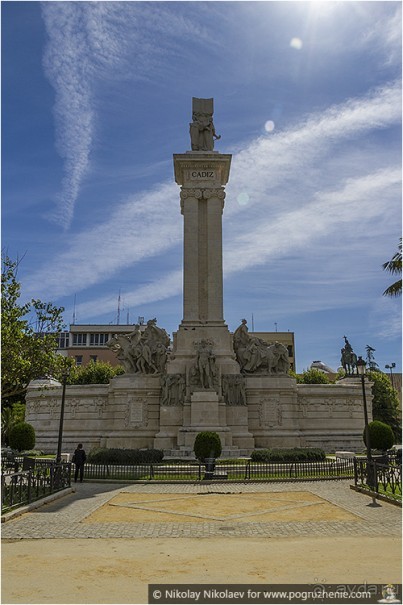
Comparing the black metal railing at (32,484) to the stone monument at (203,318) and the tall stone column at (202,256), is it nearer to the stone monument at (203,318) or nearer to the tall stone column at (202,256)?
the stone monument at (203,318)

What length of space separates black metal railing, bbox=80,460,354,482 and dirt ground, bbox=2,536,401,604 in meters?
10.8

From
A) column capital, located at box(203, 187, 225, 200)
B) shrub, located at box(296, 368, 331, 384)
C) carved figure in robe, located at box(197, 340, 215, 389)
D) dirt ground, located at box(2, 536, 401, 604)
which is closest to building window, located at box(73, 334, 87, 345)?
shrub, located at box(296, 368, 331, 384)

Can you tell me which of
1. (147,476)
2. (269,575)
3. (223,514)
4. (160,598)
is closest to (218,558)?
(269,575)

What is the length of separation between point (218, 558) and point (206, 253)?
29.6 metres

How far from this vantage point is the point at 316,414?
118 feet

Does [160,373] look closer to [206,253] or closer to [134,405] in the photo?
[134,405]

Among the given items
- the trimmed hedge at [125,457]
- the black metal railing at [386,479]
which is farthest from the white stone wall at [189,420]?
the black metal railing at [386,479]

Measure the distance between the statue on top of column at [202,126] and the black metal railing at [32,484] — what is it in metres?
28.2

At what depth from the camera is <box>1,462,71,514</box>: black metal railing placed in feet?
46.9

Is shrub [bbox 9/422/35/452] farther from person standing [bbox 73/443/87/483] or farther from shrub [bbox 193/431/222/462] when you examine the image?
shrub [bbox 193/431/222/462]

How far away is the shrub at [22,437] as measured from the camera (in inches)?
1264

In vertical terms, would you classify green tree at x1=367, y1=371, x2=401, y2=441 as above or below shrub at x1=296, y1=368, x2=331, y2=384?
below

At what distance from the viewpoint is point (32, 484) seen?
17.0 m

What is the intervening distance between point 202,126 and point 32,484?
31.2 meters
